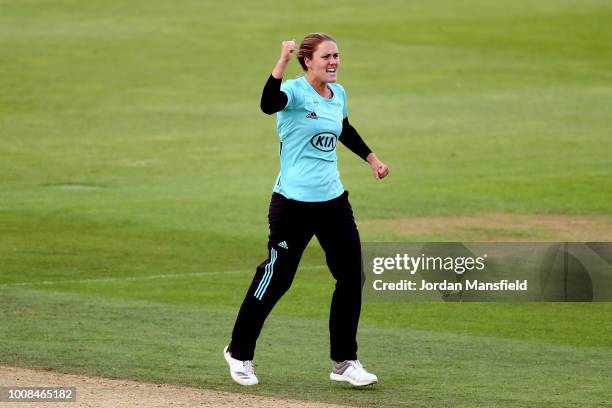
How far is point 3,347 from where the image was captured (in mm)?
10562

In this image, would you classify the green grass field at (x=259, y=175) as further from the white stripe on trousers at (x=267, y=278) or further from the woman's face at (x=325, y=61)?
the woman's face at (x=325, y=61)

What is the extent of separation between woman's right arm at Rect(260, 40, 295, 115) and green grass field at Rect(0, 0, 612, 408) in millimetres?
1850

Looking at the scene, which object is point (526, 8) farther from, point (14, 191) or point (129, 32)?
point (14, 191)

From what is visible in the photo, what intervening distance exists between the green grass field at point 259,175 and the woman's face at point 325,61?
207 centimetres

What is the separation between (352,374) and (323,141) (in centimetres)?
156

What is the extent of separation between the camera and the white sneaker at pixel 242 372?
932 centimetres

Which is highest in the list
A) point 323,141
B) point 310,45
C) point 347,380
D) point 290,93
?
point 310,45

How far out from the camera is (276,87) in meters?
8.83

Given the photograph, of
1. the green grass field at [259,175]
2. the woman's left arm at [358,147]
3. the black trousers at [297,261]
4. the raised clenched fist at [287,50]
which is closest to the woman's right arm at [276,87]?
the raised clenched fist at [287,50]

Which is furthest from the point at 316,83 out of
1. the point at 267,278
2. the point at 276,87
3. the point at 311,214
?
the point at 267,278

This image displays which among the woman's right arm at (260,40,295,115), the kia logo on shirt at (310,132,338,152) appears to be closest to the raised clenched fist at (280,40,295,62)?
the woman's right arm at (260,40,295,115)

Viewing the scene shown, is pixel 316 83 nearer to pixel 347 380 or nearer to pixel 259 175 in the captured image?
pixel 347 380

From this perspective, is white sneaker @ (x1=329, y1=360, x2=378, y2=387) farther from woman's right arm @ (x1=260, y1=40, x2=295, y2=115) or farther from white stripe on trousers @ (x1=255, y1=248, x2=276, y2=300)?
woman's right arm @ (x1=260, y1=40, x2=295, y2=115)
